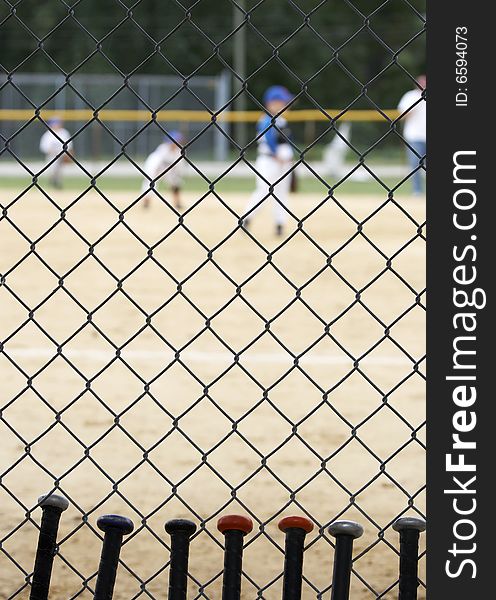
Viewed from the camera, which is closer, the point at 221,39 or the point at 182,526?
the point at 182,526

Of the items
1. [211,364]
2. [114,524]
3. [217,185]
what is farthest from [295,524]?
[217,185]

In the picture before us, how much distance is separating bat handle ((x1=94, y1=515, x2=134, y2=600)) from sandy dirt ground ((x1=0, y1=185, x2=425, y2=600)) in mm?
250

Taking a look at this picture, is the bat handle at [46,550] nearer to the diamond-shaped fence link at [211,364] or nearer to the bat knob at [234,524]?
the diamond-shaped fence link at [211,364]

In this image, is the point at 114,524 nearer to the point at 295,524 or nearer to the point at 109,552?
the point at 109,552

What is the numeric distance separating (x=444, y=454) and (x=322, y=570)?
1097mm

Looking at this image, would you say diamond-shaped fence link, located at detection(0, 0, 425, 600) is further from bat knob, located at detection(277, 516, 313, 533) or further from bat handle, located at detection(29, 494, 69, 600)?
bat knob, located at detection(277, 516, 313, 533)

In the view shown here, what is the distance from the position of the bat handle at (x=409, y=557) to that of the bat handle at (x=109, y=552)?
0.72 m

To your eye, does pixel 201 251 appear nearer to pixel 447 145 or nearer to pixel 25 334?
pixel 25 334

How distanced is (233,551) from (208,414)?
2.94 m

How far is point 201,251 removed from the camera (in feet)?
43.1

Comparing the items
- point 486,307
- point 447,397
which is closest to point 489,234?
point 486,307

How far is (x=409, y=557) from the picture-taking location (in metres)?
3.06

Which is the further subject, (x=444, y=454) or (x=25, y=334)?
(x=25, y=334)

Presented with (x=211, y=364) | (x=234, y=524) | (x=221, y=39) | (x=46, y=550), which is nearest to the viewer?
(x=234, y=524)
